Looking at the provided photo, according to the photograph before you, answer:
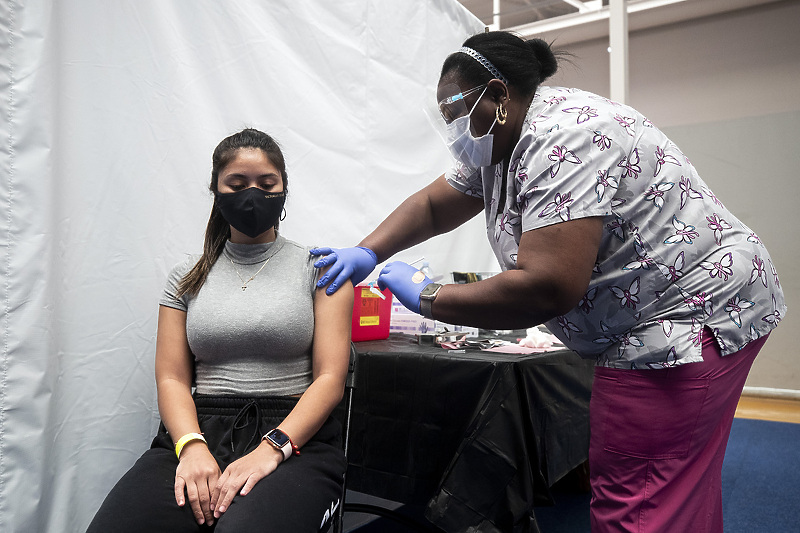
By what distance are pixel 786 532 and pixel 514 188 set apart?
198 cm

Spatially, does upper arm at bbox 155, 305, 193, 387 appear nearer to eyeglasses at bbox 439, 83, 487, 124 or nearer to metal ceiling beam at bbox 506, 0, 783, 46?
eyeglasses at bbox 439, 83, 487, 124

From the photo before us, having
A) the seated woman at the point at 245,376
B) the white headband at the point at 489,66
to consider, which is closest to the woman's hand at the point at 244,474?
the seated woman at the point at 245,376

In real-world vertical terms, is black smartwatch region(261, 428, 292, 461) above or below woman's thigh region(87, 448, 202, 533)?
above

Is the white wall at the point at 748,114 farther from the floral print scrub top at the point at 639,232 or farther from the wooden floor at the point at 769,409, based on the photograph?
the floral print scrub top at the point at 639,232

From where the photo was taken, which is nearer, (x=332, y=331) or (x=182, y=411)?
(x=182, y=411)

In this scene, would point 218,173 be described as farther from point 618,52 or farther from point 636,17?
point 636,17

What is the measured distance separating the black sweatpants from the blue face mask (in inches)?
28.4

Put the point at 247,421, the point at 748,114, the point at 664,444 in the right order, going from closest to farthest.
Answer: the point at 664,444 → the point at 247,421 → the point at 748,114

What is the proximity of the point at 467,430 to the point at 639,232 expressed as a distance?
0.81 m

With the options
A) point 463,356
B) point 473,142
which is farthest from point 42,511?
point 473,142

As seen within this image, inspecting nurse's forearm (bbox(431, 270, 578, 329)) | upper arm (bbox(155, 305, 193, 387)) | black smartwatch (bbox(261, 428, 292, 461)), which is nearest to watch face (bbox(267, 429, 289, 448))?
black smartwatch (bbox(261, 428, 292, 461))

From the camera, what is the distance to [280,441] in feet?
4.10

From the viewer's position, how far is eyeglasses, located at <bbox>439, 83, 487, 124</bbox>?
1.16 metres

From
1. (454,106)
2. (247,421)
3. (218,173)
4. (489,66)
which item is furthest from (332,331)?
(489,66)
